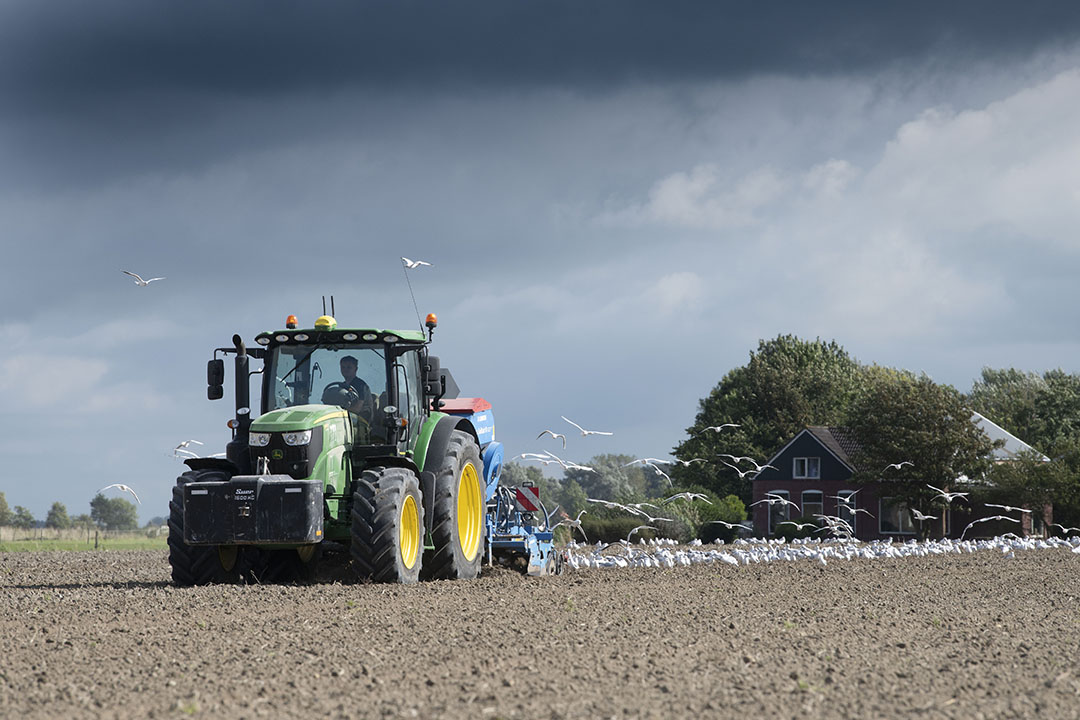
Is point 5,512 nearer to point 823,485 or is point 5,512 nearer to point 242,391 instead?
point 823,485

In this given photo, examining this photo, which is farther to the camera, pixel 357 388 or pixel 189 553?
pixel 357 388

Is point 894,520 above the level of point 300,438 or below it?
below

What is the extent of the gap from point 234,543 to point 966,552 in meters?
19.9

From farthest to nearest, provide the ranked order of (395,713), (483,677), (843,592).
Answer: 1. (843,592)
2. (483,677)
3. (395,713)

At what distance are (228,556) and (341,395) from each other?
233 centimetres

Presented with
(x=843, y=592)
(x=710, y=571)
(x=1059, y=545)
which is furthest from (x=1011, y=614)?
(x=1059, y=545)

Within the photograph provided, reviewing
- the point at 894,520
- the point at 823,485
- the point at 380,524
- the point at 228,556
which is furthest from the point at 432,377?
the point at 823,485

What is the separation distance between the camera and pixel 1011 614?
1277 cm

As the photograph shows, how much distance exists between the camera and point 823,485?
58438mm

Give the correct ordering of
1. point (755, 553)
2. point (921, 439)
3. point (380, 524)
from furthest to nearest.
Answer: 1. point (921, 439)
2. point (755, 553)
3. point (380, 524)

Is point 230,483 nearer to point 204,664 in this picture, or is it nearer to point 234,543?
point 234,543

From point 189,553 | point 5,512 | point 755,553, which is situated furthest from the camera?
point 5,512

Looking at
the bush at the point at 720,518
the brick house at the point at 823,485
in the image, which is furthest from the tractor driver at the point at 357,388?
the brick house at the point at 823,485

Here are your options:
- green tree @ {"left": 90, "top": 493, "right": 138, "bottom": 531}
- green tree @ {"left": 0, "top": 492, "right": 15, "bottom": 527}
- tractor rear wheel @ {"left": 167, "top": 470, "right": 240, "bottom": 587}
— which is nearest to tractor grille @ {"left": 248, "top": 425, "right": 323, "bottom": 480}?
tractor rear wheel @ {"left": 167, "top": 470, "right": 240, "bottom": 587}
